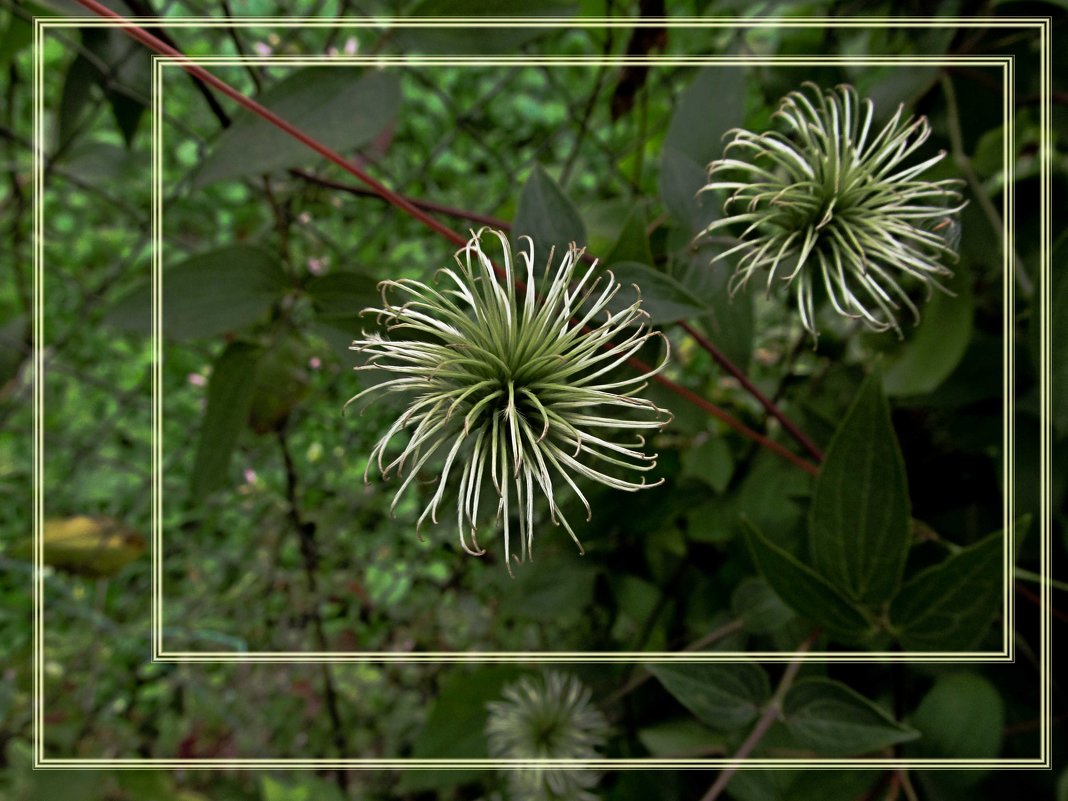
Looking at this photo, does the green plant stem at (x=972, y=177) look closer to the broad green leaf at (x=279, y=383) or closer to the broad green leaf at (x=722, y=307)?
the broad green leaf at (x=722, y=307)

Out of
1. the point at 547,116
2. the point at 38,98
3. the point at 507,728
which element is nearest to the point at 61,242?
the point at 38,98

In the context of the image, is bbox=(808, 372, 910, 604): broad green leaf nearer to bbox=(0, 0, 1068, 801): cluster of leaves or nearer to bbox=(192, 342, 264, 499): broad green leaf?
bbox=(0, 0, 1068, 801): cluster of leaves

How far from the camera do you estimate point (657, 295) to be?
1.06ft

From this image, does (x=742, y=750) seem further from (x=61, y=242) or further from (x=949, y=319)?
(x=61, y=242)

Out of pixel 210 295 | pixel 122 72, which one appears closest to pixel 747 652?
pixel 210 295

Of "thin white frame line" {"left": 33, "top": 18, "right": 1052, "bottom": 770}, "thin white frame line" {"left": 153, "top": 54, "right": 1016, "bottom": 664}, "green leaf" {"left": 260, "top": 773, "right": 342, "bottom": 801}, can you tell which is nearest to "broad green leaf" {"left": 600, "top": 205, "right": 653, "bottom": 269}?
"thin white frame line" {"left": 153, "top": 54, "right": 1016, "bottom": 664}

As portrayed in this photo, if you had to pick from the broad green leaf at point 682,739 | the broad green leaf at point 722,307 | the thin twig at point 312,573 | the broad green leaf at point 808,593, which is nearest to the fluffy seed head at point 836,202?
the broad green leaf at point 722,307

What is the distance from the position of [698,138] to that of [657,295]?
0.34 ft

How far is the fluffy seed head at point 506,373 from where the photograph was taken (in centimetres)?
28

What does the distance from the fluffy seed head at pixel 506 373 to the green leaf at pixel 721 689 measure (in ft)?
0.40

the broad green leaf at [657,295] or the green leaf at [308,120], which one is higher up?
the green leaf at [308,120]

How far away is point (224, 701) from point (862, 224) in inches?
21.4

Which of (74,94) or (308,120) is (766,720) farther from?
(74,94)

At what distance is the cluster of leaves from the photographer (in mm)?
362
